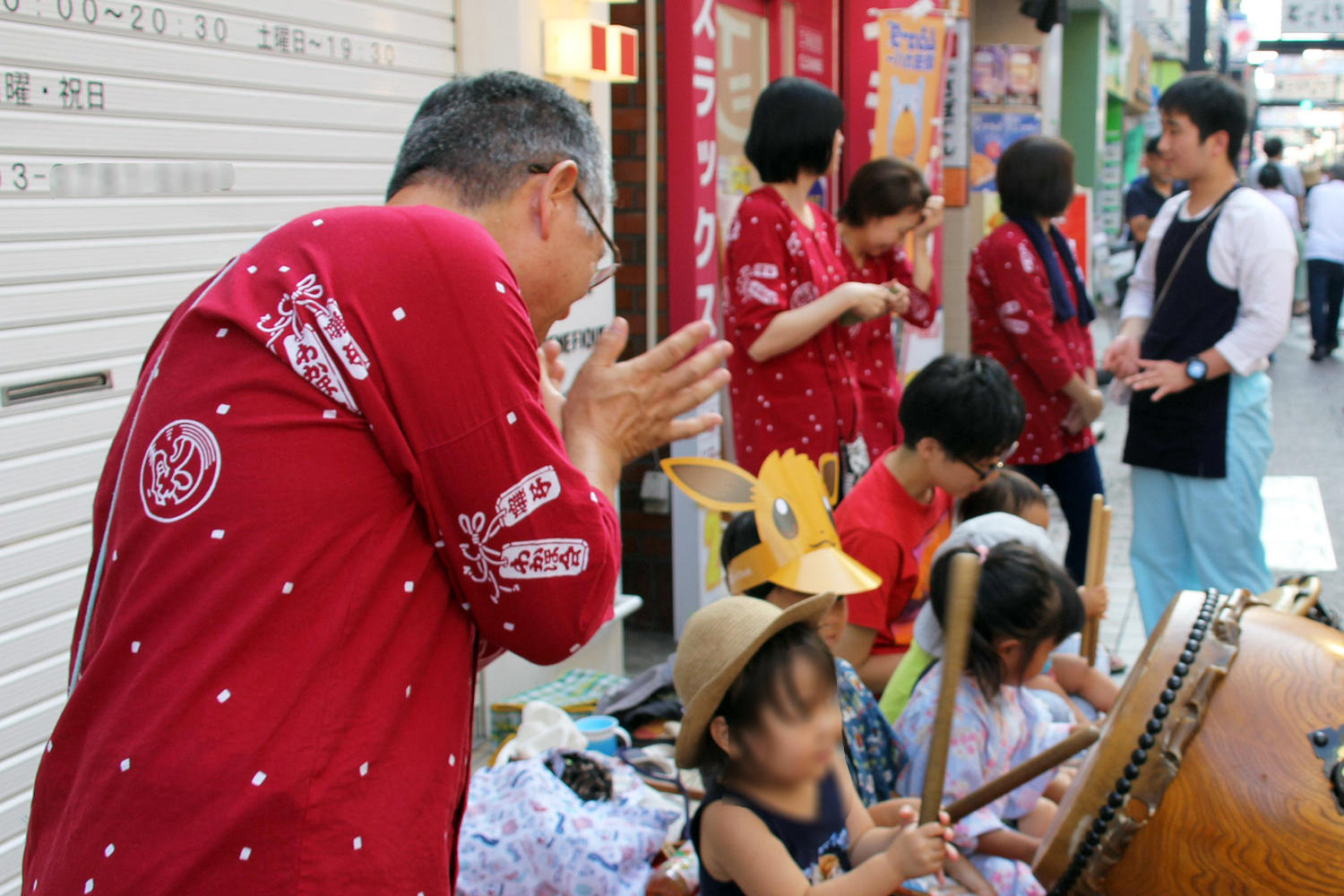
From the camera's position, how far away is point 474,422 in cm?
131

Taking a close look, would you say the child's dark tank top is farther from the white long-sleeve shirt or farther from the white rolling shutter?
the white long-sleeve shirt

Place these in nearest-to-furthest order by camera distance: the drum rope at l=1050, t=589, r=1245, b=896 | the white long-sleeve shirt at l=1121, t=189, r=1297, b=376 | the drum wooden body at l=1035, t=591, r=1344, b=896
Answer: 1. the drum wooden body at l=1035, t=591, r=1344, b=896
2. the drum rope at l=1050, t=589, r=1245, b=896
3. the white long-sleeve shirt at l=1121, t=189, r=1297, b=376

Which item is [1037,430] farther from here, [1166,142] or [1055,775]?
[1055,775]

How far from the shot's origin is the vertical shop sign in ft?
15.4

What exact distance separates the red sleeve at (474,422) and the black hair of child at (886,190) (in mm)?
3302

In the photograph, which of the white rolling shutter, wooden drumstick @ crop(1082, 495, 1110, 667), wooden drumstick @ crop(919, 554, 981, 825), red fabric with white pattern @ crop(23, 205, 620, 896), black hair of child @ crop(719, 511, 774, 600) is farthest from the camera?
wooden drumstick @ crop(1082, 495, 1110, 667)

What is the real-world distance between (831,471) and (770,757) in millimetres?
2071

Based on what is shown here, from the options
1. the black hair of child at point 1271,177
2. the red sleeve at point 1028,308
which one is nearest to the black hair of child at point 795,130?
the red sleeve at point 1028,308

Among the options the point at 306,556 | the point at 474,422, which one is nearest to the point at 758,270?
the point at 474,422

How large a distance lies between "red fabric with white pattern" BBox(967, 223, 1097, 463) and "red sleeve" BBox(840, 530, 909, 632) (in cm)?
181

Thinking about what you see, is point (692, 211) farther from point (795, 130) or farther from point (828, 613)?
point (828, 613)

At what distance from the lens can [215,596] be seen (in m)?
1.25

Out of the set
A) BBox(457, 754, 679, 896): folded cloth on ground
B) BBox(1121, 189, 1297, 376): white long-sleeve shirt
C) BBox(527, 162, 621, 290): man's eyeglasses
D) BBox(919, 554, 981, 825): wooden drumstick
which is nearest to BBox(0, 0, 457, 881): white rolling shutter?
BBox(457, 754, 679, 896): folded cloth on ground

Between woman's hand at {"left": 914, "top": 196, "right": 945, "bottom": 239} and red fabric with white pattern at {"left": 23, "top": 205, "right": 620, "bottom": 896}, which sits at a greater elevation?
woman's hand at {"left": 914, "top": 196, "right": 945, "bottom": 239}
